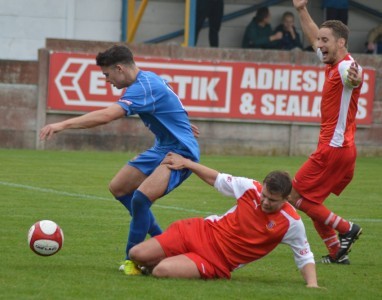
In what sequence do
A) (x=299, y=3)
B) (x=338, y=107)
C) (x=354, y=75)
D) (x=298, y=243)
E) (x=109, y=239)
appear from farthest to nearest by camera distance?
(x=109, y=239) < (x=299, y=3) < (x=338, y=107) < (x=354, y=75) < (x=298, y=243)

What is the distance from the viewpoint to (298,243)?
8047 mm

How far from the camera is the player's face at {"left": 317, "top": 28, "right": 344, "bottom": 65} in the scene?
9266 millimetres

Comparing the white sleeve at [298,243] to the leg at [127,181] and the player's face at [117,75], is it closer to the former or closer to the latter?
the leg at [127,181]

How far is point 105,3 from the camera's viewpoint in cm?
2422

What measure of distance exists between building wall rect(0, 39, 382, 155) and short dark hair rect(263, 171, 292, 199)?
1183 cm

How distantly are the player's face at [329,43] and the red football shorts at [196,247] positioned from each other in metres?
1.98

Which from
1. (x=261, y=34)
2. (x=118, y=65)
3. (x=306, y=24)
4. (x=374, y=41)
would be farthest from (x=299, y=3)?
(x=374, y=41)

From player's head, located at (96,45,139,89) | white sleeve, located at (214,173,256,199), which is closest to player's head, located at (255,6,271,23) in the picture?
player's head, located at (96,45,139,89)

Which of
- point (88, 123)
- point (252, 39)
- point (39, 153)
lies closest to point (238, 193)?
point (88, 123)

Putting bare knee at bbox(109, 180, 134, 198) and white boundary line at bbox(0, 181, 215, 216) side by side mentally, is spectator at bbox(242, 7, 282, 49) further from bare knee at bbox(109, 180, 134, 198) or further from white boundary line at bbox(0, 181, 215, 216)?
bare knee at bbox(109, 180, 134, 198)

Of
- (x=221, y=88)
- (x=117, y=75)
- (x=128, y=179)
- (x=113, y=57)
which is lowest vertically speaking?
(x=128, y=179)

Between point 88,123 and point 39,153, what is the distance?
35.6 ft

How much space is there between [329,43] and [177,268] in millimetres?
2504

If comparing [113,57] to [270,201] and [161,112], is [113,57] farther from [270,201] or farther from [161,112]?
[270,201]
